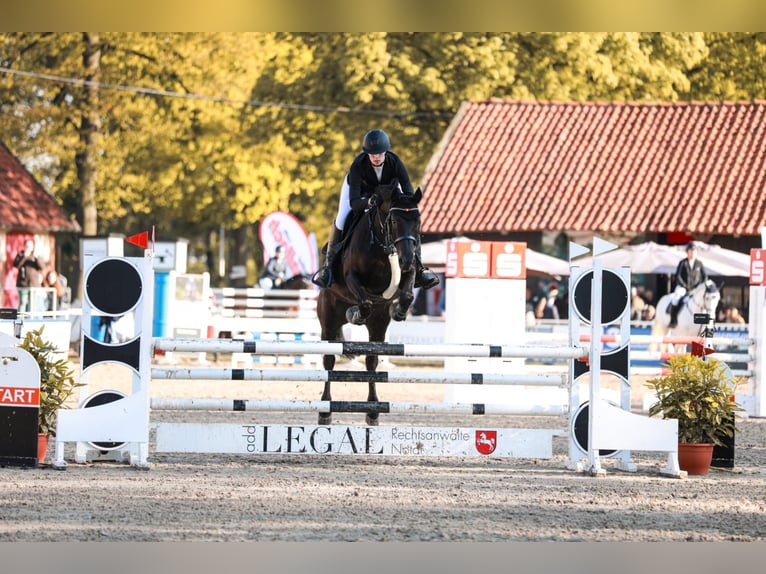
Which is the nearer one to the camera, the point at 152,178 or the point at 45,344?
the point at 45,344

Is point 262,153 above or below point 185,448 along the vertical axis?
above

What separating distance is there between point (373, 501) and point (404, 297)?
2.07 metres

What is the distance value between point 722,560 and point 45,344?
443cm

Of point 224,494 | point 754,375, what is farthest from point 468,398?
point 224,494

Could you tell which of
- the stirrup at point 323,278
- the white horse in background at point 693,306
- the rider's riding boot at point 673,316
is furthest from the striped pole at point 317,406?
the rider's riding boot at point 673,316

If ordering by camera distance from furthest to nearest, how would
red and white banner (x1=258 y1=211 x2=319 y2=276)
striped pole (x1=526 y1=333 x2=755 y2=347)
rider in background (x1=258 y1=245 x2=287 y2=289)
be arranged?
rider in background (x1=258 y1=245 x2=287 y2=289), red and white banner (x1=258 y1=211 x2=319 y2=276), striped pole (x1=526 y1=333 x2=755 y2=347)

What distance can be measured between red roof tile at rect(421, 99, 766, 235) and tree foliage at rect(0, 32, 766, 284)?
181cm

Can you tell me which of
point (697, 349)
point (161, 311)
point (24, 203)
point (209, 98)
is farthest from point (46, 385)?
point (209, 98)

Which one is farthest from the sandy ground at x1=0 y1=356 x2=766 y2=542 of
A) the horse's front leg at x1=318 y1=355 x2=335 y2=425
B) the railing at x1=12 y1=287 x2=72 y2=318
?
the railing at x1=12 y1=287 x2=72 y2=318

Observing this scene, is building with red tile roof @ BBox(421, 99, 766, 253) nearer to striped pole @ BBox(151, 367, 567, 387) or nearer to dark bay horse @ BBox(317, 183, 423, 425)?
dark bay horse @ BBox(317, 183, 423, 425)

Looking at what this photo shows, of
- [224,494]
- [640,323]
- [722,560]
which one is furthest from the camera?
[640,323]

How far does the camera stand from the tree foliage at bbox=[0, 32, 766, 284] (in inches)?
1096

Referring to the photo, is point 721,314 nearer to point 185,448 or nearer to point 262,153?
point 262,153
